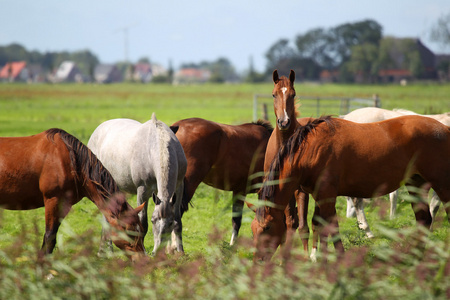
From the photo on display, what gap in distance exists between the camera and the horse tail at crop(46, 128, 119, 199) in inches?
232

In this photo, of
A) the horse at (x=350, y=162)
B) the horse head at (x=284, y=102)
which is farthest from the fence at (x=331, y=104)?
the horse at (x=350, y=162)

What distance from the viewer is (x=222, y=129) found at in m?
7.67

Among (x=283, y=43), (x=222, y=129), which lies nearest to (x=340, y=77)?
(x=283, y=43)

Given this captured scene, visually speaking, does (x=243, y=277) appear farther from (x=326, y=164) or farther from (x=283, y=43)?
(x=283, y=43)

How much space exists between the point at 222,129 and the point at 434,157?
9.65 ft

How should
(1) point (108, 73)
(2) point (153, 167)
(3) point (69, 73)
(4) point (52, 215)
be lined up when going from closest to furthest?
(4) point (52, 215) → (2) point (153, 167) → (1) point (108, 73) → (3) point (69, 73)

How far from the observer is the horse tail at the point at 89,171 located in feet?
19.3

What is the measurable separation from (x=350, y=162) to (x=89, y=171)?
2885 millimetres

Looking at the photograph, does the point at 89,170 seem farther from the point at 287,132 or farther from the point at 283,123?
the point at 287,132

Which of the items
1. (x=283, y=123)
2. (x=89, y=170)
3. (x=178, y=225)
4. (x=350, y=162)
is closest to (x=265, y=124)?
(x=283, y=123)

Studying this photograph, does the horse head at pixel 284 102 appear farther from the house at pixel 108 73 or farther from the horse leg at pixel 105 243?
the house at pixel 108 73

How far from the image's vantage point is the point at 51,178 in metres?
5.84

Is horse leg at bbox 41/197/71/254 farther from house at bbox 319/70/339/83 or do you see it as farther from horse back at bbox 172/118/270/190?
house at bbox 319/70/339/83

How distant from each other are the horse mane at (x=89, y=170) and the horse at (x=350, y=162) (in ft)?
5.47
